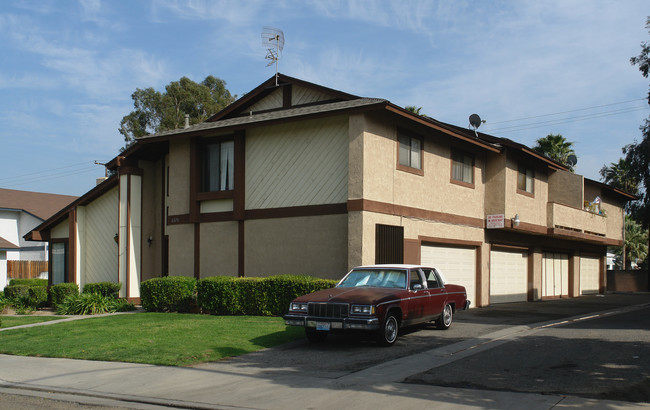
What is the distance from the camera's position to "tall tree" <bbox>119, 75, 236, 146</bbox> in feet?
155

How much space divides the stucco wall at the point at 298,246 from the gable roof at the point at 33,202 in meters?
30.3

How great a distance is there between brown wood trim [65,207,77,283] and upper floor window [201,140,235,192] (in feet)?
25.2

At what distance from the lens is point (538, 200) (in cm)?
2589

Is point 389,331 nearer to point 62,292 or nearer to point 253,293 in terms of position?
point 253,293

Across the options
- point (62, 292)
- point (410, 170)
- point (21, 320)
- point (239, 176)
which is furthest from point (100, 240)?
point (410, 170)

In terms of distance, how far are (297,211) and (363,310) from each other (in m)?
7.74

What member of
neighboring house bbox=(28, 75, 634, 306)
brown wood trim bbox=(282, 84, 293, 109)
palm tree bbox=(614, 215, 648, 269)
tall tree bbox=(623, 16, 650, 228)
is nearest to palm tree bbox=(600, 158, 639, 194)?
palm tree bbox=(614, 215, 648, 269)

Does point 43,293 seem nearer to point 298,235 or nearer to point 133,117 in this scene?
point 298,235

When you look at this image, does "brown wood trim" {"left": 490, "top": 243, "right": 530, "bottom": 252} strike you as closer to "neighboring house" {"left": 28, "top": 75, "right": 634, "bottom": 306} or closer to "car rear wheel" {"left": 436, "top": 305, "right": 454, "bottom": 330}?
"neighboring house" {"left": 28, "top": 75, "right": 634, "bottom": 306}

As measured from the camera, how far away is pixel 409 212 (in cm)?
1917

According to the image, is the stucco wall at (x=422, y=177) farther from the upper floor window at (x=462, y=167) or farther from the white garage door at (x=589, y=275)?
the white garage door at (x=589, y=275)

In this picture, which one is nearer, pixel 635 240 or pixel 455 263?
pixel 455 263

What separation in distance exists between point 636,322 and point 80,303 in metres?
16.9

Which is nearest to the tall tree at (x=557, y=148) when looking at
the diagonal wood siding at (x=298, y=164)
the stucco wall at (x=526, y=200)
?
the stucco wall at (x=526, y=200)
